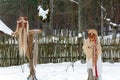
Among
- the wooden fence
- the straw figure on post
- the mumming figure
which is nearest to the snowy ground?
the straw figure on post

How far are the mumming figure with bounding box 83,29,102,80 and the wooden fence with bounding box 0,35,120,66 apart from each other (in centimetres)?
680

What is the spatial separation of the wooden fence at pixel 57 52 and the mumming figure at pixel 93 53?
6.80 meters

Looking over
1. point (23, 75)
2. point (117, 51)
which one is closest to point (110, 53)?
point (117, 51)

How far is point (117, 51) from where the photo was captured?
18.8 meters

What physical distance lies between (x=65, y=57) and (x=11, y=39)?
8.68 ft

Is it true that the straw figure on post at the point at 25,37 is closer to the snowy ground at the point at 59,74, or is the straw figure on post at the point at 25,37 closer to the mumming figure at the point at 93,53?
the snowy ground at the point at 59,74

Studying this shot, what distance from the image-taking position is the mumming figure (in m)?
11.3

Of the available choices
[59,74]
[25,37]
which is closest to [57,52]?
[59,74]

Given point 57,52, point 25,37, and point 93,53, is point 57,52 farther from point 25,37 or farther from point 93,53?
point 93,53

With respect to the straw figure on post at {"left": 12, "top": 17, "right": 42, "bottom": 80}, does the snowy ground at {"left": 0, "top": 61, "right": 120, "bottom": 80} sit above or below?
below

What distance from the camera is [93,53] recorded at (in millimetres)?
11320

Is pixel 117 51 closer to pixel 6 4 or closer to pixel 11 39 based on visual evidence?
pixel 11 39

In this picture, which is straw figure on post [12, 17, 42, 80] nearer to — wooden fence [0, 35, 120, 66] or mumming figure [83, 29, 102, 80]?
mumming figure [83, 29, 102, 80]

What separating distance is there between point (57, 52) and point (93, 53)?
7584 mm
